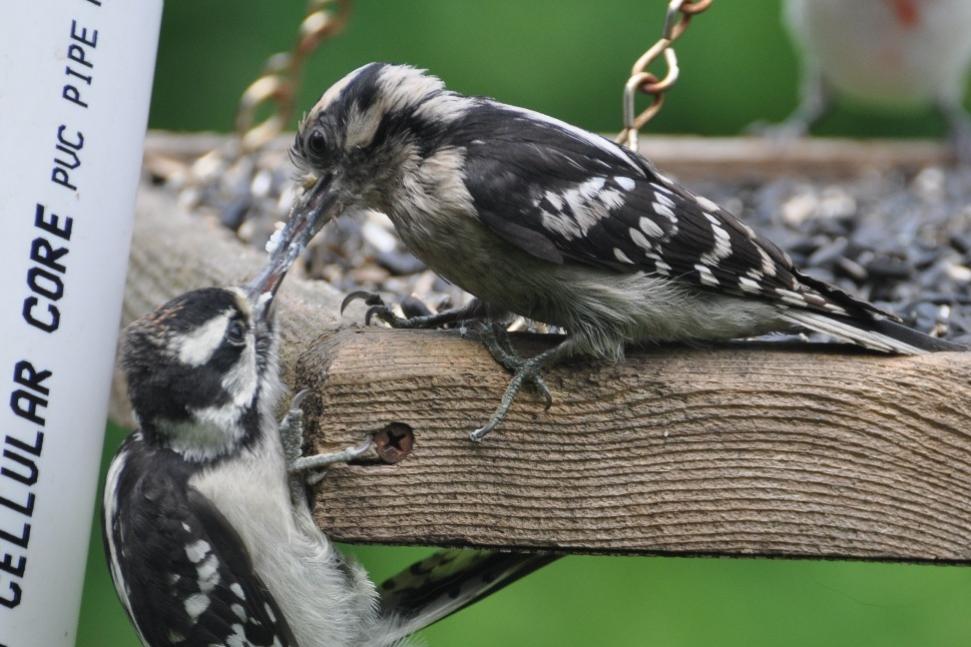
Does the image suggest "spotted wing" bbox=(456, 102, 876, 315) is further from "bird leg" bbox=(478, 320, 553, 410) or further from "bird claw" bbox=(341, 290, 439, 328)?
"bird claw" bbox=(341, 290, 439, 328)

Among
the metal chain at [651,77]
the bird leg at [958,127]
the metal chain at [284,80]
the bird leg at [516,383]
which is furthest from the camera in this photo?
the bird leg at [958,127]

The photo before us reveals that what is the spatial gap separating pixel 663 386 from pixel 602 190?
14.9 inches

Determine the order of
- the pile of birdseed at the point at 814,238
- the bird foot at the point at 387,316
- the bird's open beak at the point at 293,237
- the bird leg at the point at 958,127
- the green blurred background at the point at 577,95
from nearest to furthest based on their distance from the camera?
the bird's open beak at the point at 293,237 < the bird foot at the point at 387,316 < the pile of birdseed at the point at 814,238 < the green blurred background at the point at 577,95 < the bird leg at the point at 958,127

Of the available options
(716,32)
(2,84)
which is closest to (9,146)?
(2,84)

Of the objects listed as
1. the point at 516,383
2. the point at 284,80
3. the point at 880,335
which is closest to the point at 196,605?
the point at 516,383

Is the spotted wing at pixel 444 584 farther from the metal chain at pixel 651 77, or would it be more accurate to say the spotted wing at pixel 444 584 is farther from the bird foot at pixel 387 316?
the metal chain at pixel 651 77

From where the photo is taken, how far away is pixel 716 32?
6.53 m

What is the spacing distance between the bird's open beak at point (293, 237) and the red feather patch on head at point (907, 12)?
5.09m

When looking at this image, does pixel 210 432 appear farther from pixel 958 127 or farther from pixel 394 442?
pixel 958 127

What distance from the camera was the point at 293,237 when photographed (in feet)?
8.91

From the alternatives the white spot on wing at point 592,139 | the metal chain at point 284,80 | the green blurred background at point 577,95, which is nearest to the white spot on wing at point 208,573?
the white spot on wing at point 592,139

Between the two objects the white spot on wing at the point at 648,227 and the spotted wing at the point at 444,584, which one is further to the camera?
the spotted wing at the point at 444,584

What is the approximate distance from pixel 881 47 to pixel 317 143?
5.08m

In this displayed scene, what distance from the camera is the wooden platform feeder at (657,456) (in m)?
2.47
